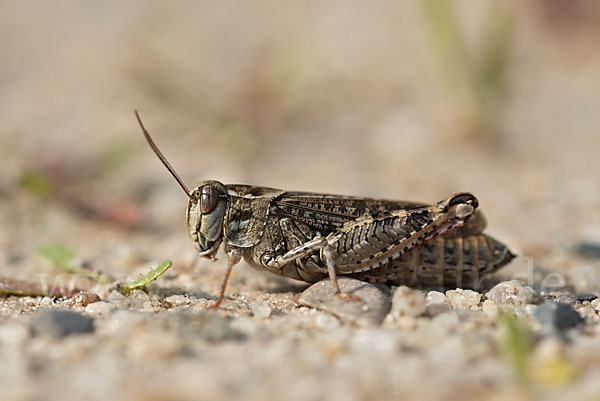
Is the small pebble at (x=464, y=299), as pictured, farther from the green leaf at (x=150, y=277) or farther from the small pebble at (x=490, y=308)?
the green leaf at (x=150, y=277)

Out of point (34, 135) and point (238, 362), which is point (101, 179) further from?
point (238, 362)

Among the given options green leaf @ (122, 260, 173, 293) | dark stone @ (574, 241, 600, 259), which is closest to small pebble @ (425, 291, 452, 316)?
green leaf @ (122, 260, 173, 293)

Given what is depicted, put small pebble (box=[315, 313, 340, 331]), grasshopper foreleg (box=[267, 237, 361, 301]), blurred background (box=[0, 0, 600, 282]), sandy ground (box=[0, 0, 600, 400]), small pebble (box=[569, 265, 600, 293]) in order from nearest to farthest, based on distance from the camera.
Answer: sandy ground (box=[0, 0, 600, 400]) < small pebble (box=[315, 313, 340, 331]) < grasshopper foreleg (box=[267, 237, 361, 301]) < small pebble (box=[569, 265, 600, 293]) < blurred background (box=[0, 0, 600, 282])

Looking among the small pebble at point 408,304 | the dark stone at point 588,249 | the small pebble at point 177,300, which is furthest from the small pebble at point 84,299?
the dark stone at point 588,249

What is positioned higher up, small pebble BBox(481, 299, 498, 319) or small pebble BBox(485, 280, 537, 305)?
small pebble BBox(485, 280, 537, 305)

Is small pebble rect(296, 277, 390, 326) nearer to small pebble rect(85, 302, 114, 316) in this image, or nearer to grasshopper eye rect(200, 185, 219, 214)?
grasshopper eye rect(200, 185, 219, 214)

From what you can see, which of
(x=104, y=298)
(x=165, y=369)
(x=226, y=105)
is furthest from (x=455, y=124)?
(x=165, y=369)
